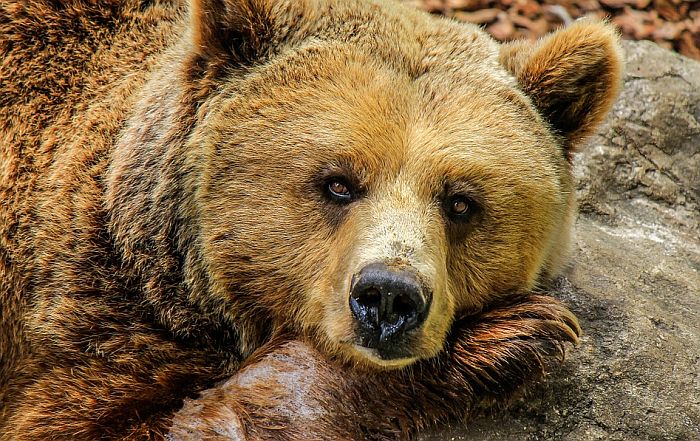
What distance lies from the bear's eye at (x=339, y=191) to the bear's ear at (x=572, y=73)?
1.12 metres

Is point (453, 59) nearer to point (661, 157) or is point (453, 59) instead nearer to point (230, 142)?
point (230, 142)

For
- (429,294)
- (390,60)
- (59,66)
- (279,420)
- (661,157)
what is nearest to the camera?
(429,294)

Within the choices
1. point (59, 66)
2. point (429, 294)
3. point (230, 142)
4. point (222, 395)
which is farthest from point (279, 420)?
point (59, 66)

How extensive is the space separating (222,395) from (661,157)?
398 cm

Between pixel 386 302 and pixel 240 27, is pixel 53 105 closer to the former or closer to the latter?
pixel 240 27

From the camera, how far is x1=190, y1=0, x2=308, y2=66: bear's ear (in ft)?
15.2

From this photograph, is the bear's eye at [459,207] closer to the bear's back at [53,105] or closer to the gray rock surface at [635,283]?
the gray rock surface at [635,283]

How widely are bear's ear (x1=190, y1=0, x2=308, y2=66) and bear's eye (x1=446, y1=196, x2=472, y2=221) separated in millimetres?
1165

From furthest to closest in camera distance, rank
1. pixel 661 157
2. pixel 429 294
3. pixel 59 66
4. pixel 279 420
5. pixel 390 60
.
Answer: pixel 661 157 → pixel 59 66 → pixel 390 60 → pixel 279 420 → pixel 429 294

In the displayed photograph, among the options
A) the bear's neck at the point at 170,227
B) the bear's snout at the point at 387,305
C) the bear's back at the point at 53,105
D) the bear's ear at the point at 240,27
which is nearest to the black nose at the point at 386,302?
the bear's snout at the point at 387,305

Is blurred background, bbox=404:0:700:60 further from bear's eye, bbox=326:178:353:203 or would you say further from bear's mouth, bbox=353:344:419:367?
bear's mouth, bbox=353:344:419:367

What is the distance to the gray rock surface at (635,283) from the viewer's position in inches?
179

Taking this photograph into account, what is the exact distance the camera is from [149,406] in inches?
178

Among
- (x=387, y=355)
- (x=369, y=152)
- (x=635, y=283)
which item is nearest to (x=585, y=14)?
(x=635, y=283)
